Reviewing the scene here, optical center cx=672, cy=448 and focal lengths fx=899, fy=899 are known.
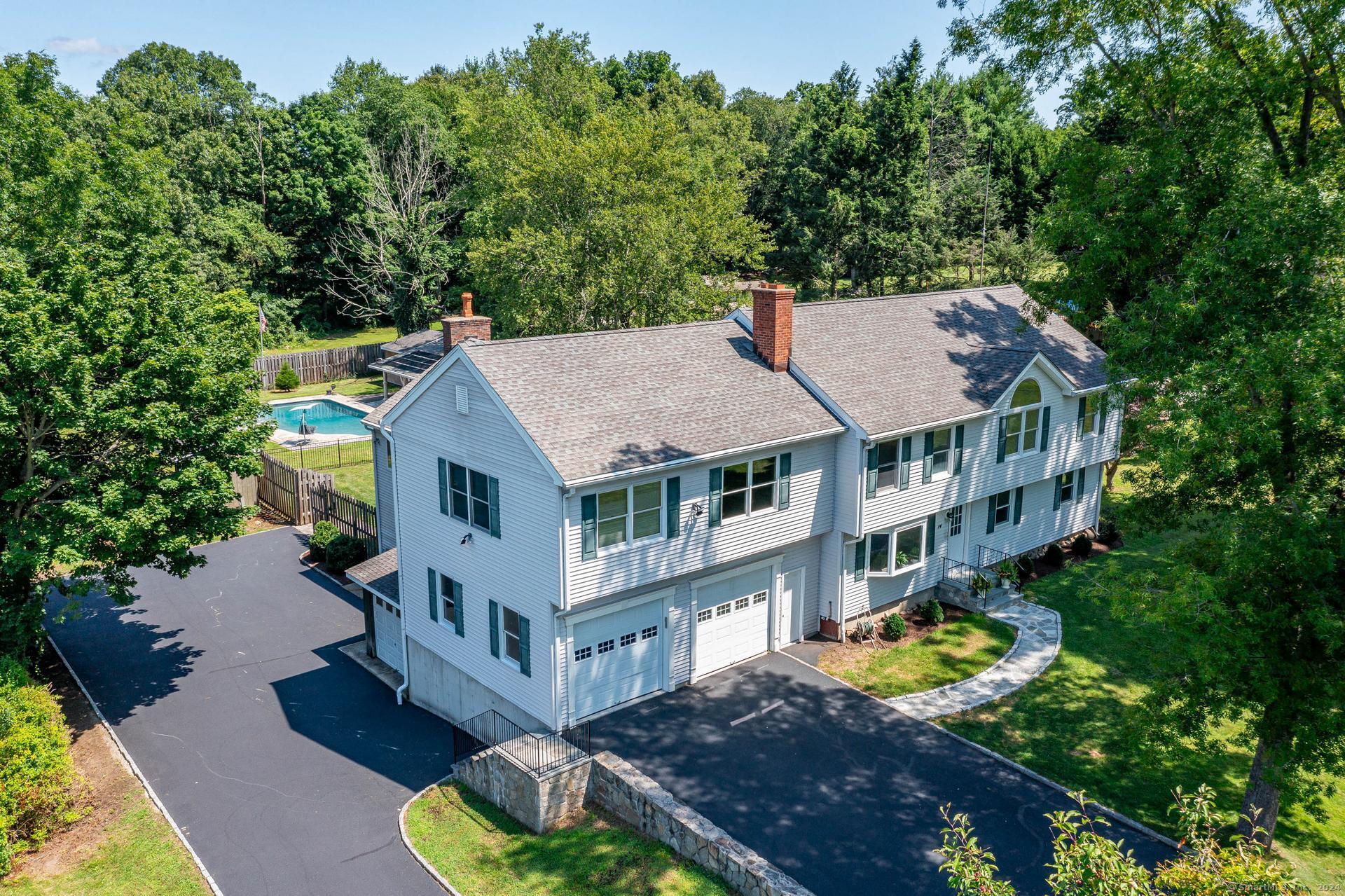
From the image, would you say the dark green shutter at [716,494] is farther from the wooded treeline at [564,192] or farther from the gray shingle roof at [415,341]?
the gray shingle roof at [415,341]

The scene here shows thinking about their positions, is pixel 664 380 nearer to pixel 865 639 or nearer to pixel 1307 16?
pixel 865 639

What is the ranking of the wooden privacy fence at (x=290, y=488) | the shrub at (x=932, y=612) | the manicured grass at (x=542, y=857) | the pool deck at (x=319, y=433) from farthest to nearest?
the pool deck at (x=319, y=433) < the wooden privacy fence at (x=290, y=488) < the shrub at (x=932, y=612) < the manicured grass at (x=542, y=857)

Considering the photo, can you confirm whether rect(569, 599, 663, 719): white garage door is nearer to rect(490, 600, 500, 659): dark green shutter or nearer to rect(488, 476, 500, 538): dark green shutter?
rect(490, 600, 500, 659): dark green shutter

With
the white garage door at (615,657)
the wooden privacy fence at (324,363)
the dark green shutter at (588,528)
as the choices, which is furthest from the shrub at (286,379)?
the dark green shutter at (588,528)

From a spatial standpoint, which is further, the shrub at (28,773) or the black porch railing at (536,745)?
the black porch railing at (536,745)

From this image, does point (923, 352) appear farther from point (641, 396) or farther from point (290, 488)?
point (290, 488)

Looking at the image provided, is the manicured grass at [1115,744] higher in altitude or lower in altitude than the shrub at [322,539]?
lower

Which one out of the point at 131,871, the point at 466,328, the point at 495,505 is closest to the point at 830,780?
the point at 495,505
